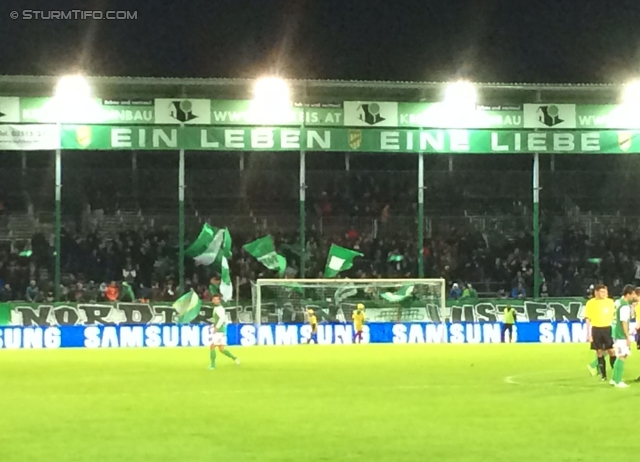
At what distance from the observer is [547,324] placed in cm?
4012

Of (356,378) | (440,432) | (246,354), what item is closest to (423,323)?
(246,354)

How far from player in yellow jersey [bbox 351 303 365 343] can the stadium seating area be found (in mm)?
6367

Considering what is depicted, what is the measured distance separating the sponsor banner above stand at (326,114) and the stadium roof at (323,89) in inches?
25.0

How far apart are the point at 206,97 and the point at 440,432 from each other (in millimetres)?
29014

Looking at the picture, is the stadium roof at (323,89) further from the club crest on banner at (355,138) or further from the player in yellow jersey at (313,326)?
the player in yellow jersey at (313,326)

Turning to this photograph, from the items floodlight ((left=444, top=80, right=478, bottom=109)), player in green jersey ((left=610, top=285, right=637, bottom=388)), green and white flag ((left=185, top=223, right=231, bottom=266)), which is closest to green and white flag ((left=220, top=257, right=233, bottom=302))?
green and white flag ((left=185, top=223, right=231, bottom=266))

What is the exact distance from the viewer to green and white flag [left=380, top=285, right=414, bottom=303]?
40500 millimetres

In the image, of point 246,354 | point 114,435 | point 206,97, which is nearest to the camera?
point 114,435

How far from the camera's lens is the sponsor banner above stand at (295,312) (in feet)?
125

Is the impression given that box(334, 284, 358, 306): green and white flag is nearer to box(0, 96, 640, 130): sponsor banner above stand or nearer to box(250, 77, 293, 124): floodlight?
box(0, 96, 640, 130): sponsor banner above stand

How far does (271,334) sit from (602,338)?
65.3 ft

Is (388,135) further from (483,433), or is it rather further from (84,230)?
(483,433)

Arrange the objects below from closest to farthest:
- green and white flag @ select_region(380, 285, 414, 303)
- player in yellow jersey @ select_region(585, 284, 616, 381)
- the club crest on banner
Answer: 1. player in yellow jersey @ select_region(585, 284, 616, 381)
2. the club crest on banner
3. green and white flag @ select_region(380, 285, 414, 303)

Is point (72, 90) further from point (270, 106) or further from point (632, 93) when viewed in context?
point (632, 93)
